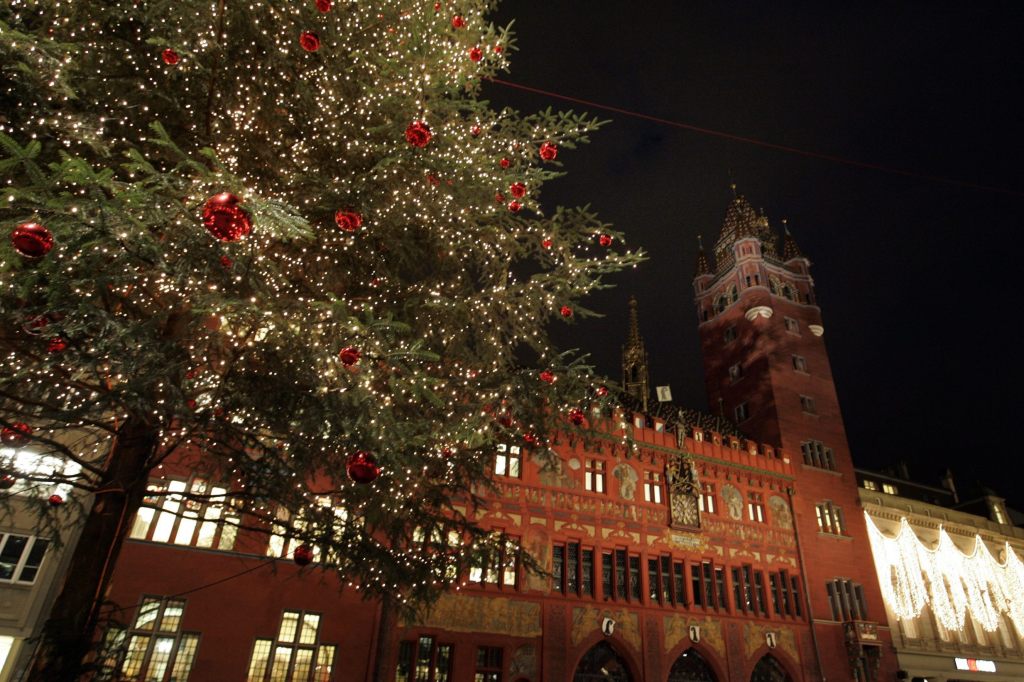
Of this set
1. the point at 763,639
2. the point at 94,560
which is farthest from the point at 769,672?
the point at 94,560

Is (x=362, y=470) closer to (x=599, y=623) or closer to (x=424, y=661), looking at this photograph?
(x=424, y=661)

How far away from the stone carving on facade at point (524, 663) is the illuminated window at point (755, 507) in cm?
1139

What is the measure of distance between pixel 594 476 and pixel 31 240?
1943cm

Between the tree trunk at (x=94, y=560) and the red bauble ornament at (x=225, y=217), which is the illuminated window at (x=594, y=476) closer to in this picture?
the tree trunk at (x=94, y=560)

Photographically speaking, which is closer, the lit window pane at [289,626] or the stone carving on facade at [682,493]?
the lit window pane at [289,626]

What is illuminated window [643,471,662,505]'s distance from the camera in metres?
21.9

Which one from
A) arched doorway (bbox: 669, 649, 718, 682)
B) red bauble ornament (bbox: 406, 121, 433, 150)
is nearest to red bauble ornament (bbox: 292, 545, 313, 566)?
red bauble ornament (bbox: 406, 121, 433, 150)

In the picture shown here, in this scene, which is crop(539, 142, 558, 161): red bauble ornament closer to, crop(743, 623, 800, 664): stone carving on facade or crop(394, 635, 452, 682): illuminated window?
crop(394, 635, 452, 682): illuminated window

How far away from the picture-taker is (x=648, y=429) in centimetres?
2311

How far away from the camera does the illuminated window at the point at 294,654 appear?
14.0 metres

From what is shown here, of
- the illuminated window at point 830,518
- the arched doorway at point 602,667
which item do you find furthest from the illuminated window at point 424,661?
the illuminated window at point 830,518

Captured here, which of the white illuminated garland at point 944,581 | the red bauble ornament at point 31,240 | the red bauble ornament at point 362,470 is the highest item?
the white illuminated garland at point 944,581

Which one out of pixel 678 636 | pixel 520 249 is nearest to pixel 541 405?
A: pixel 520 249

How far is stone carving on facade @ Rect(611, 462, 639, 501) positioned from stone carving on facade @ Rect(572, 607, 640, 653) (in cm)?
401
